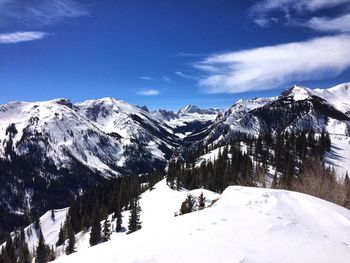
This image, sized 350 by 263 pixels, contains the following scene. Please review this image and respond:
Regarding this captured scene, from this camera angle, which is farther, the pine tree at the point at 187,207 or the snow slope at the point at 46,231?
the snow slope at the point at 46,231

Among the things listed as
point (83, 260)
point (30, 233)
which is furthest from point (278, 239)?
point (30, 233)

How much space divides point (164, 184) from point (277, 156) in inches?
1988

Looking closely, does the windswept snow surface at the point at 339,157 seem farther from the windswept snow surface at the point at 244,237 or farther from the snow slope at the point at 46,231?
the windswept snow surface at the point at 244,237

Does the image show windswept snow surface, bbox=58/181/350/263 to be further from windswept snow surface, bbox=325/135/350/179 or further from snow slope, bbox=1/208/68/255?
snow slope, bbox=1/208/68/255

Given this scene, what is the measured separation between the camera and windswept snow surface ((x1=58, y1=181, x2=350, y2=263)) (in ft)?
45.1

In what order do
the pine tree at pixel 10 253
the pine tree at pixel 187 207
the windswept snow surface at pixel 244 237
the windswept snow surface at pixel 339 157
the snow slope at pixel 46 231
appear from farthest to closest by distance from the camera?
the snow slope at pixel 46 231 → the windswept snow surface at pixel 339 157 → the pine tree at pixel 10 253 → the pine tree at pixel 187 207 → the windswept snow surface at pixel 244 237

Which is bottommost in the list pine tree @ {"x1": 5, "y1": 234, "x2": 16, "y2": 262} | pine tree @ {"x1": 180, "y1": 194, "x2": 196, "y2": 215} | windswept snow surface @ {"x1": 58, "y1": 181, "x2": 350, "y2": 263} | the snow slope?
the snow slope

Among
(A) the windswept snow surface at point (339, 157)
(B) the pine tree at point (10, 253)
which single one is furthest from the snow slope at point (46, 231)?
(A) the windswept snow surface at point (339, 157)

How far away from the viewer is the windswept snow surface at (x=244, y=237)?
45.1 ft

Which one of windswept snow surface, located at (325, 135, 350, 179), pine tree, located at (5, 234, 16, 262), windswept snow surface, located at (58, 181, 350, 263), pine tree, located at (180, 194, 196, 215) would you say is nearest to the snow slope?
pine tree, located at (5, 234, 16, 262)

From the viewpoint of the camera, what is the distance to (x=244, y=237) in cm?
1597

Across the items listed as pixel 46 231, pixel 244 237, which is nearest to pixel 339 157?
pixel 46 231

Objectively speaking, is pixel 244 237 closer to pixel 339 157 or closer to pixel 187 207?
pixel 187 207

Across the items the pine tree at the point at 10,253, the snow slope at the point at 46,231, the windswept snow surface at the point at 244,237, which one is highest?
the windswept snow surface at the point at 244,237
